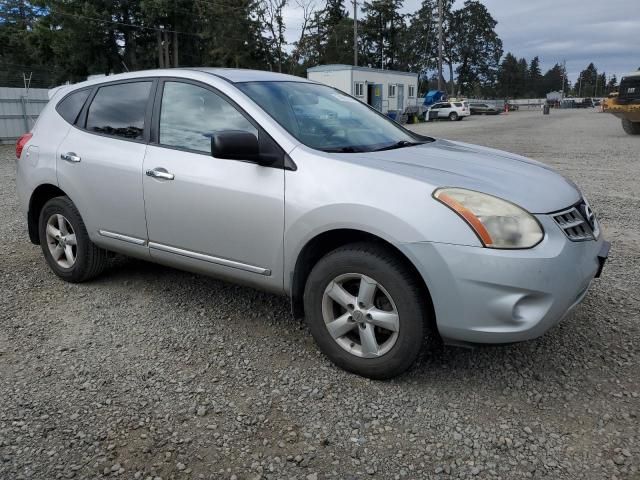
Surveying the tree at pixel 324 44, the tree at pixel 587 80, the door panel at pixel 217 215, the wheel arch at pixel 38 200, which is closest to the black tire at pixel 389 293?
the door panel at pixel 217 215

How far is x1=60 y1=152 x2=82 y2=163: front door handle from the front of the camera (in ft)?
13.8

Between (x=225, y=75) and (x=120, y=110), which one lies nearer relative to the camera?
(x=225, y=75)

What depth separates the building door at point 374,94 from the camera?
3672cm

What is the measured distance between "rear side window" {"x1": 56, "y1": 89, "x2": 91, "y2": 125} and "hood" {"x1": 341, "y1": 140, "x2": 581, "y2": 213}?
98.4 inches

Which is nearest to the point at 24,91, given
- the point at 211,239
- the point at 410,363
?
the point at 211,239

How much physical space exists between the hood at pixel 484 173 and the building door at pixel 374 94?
34.3m

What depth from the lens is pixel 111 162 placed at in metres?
3.96

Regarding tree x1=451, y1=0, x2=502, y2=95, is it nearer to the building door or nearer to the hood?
the building door

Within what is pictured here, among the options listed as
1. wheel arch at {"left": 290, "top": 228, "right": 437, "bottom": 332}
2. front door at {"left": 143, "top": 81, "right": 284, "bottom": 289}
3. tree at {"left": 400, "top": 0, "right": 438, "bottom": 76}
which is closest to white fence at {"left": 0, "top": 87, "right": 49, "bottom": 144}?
front door at {"left": 143, "top": 81, "right": 284, "bottom": 289}

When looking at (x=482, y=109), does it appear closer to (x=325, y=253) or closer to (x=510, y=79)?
(x=325, y=253)

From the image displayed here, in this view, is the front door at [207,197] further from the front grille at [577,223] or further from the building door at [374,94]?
the building door at [374,94]

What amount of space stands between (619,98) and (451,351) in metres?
18.4

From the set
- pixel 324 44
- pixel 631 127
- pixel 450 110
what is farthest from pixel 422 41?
pixel 631 127

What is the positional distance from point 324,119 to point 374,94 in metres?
34.9
